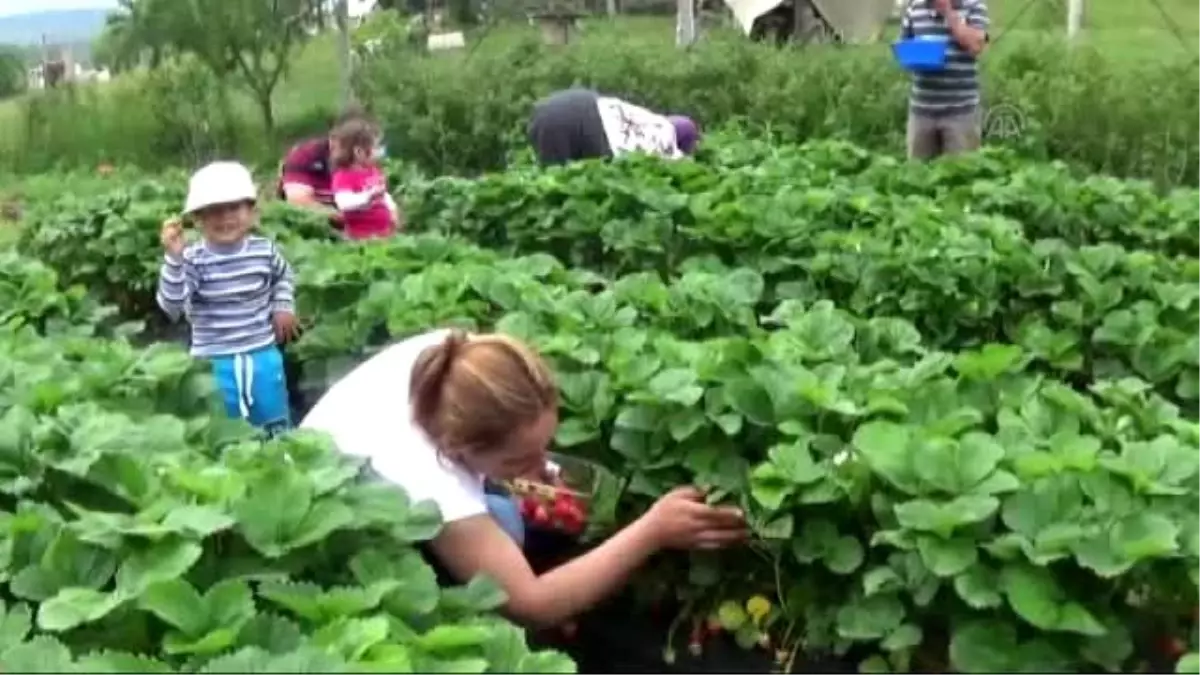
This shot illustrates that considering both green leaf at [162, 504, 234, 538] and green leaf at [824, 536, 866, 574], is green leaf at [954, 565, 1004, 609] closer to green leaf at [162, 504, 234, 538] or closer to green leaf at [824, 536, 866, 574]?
green leaf at [824, 536, 866, 574]

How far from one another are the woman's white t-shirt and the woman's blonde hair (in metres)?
0.05

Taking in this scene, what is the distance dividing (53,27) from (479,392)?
19.4 meters

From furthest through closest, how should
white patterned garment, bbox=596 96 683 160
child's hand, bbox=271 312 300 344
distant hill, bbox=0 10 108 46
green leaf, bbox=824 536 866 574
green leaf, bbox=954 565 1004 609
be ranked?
distant hill, bbox=0 10 108 46 < white patterned garment, bbox=596 96 683 160 < child's hand, bbox=271 312 300 344 < green leaf, bbox=824 536 866 574 < green leaf, bbox=954 565 1004 609

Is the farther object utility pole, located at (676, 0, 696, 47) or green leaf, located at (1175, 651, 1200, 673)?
utility pole, located at (676, 0, 696, 47)

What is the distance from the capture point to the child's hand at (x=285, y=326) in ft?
16.5

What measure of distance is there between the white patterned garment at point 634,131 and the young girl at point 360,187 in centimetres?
96

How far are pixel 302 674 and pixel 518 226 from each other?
4624 mm

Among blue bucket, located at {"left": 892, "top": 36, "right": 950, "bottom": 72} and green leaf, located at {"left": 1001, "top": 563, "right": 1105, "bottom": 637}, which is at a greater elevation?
blue bucket, located at {"left": 892, "top": 36, "right": 950, "bottom": 72}

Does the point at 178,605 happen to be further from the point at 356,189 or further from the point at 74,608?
the point at 356,189

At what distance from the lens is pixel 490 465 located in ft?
9.46

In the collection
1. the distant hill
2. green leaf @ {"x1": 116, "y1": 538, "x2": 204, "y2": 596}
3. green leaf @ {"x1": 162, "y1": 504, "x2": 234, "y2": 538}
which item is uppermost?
green leaf @ {"x1": 162, "y1": 504, "x2": 234, "y2": 538}

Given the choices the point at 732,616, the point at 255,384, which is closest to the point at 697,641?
the point at 732,616

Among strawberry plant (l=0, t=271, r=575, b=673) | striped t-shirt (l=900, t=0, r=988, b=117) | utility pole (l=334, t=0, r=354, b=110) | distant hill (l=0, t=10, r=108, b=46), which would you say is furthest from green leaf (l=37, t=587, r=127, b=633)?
distant hill (l=0, t=10, r=108, b=46)

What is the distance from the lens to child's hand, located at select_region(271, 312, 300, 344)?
5020 mm
